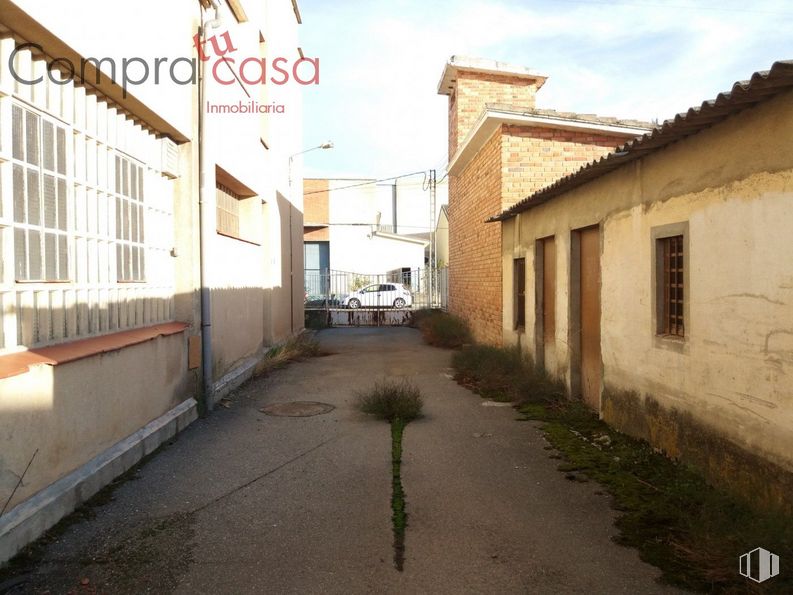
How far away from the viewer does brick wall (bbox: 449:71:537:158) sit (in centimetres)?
1617

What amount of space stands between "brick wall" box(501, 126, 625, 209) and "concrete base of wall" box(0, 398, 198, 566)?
24.1 ft

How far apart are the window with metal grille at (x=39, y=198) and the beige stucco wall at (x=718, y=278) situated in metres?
4.77

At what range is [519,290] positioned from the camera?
1094cm

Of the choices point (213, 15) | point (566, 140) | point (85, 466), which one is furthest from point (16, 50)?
point (566, 140)

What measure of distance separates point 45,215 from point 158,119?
229 cm

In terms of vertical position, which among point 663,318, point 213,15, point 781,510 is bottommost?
point 781,510

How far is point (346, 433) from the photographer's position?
6.86 metres

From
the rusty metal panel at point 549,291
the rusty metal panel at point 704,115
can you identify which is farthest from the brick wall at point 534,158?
the rusty metal panel at point 704,115

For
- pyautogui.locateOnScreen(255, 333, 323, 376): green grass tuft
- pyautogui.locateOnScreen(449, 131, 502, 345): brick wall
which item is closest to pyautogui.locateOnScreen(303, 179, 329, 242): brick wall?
pyautogui.locateOnScreen(449, 131, 502, 345): brick wall

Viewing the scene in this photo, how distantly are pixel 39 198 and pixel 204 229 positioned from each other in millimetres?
3138

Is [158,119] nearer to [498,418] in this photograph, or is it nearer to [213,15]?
[213,15]

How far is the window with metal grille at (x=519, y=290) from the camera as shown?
427 inches

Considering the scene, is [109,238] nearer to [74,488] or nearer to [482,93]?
[74,488]

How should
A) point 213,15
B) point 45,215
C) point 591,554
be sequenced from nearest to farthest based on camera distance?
point 591,554 → point 45,215 → point 213,15
